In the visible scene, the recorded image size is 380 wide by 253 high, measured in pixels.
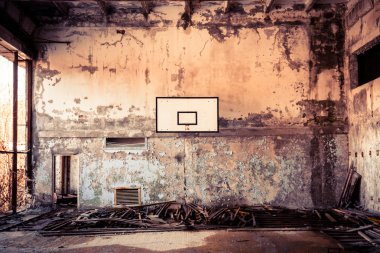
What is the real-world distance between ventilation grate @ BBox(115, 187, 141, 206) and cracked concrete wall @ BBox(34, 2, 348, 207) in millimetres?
151

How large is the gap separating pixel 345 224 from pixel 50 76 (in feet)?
23.6

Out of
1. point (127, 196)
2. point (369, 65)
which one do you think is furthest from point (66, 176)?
point (369, 65)

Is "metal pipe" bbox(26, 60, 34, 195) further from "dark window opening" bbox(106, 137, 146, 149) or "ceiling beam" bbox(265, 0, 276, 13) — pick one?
"ceiling beam" bbox(265, 0, 276, 13)

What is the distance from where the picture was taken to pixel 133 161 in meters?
8.19

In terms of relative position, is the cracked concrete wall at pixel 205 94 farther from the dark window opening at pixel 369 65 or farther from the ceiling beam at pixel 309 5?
the dark window opening at pixel 369 65

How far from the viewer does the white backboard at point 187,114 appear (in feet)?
26.5

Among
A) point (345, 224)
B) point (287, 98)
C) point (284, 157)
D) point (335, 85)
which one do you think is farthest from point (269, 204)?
point (335, 85)

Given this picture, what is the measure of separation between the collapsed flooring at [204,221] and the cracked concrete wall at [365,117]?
2.39 ft

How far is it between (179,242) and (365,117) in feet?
15.9

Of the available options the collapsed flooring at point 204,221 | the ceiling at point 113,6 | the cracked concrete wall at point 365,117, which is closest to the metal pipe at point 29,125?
the collapsed flooring at point 204,221

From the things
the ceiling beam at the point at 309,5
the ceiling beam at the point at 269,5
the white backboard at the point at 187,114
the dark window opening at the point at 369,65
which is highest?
the ceiling beam at the point at 309,5

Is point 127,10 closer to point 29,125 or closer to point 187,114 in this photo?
point 187,114

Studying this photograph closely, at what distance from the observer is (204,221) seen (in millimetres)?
6680

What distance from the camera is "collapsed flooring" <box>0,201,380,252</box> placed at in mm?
5891
